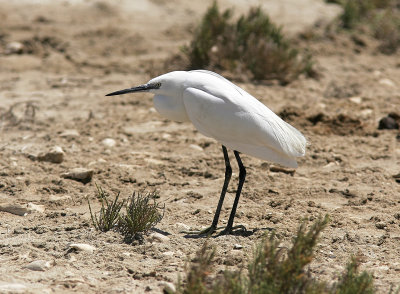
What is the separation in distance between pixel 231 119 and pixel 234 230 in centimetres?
85

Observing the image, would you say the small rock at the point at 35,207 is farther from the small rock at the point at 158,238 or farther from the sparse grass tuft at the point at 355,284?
the sparse grass tuft at the point at 355,284

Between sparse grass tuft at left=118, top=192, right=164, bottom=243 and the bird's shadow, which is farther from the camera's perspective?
the bird's shadow

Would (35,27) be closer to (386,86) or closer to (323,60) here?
(323,60)

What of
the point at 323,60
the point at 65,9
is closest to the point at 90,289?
the point at 323,60

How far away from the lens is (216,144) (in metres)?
6.50

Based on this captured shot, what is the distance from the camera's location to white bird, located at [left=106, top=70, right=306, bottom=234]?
448cm

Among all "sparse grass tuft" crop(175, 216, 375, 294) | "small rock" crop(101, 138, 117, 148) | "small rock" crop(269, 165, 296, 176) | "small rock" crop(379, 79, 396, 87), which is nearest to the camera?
"sparse grass tuft" crop(175, 216, 375, 294)

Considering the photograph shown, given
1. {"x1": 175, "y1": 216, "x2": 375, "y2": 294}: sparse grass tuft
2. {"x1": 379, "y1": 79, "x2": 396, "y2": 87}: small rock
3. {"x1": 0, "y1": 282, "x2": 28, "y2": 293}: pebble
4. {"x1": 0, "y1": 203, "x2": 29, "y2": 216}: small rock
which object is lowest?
{"x1": 0, "y1": 203, "x2": 29, "y2": 216}: small rock

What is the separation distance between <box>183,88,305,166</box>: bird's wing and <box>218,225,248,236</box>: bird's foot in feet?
1.87

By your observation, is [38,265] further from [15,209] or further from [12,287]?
[15,209]

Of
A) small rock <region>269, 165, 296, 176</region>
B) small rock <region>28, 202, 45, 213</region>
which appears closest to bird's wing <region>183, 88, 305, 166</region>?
small rock <region>269, 165, 296, 176</region>

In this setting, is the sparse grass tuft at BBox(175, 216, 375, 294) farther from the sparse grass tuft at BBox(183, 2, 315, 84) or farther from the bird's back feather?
the sparse grass tuft at BBox(183, 2, 315, 84)

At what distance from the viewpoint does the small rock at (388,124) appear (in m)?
6.94

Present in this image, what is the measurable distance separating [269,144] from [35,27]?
648cm
